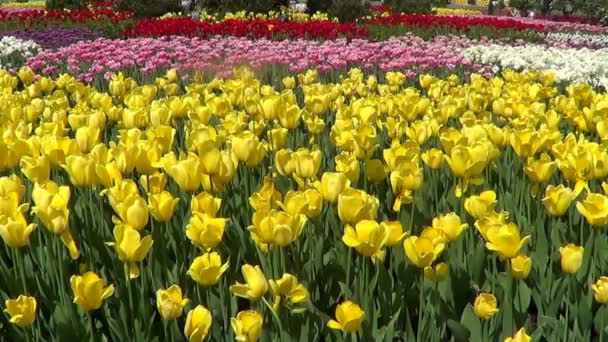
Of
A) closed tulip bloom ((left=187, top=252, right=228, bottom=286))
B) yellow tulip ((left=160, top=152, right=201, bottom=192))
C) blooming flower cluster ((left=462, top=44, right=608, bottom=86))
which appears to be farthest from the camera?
blooming flower cluster ((left=462, top=44, right=608, bottom=86))

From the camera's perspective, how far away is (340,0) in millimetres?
17250

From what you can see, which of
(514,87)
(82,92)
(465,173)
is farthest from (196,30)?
(465,173)

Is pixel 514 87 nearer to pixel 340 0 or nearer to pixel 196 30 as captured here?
pixel 196 30

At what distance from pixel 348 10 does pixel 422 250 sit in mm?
15986

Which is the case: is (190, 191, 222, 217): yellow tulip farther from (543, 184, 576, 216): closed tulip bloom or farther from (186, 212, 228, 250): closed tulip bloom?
(543, 184, 576, 216): closed tulip bloom

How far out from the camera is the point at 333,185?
2102 mm

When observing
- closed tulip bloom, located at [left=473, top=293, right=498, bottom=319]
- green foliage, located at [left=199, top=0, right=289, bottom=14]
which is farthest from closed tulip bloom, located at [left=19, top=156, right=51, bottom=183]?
green foliage, located at [left=199, top=0, right=289, bottom=14]

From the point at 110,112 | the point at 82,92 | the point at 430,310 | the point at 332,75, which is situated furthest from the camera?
the point at 332,75

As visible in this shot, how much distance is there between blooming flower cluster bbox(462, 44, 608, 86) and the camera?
21.3 feet

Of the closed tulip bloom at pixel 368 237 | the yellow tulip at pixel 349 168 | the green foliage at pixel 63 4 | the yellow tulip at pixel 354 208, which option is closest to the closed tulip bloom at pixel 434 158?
the yellow tulip at pixel 349 168

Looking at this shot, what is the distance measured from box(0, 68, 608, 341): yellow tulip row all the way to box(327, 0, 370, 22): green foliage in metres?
13.4

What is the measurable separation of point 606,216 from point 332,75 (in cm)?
554

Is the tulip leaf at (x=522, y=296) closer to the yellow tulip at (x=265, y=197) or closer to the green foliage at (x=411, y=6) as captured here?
the yellow tulip at (x=265, y=197)

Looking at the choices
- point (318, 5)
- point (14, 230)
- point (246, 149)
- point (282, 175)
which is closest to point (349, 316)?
point (14, 230)
